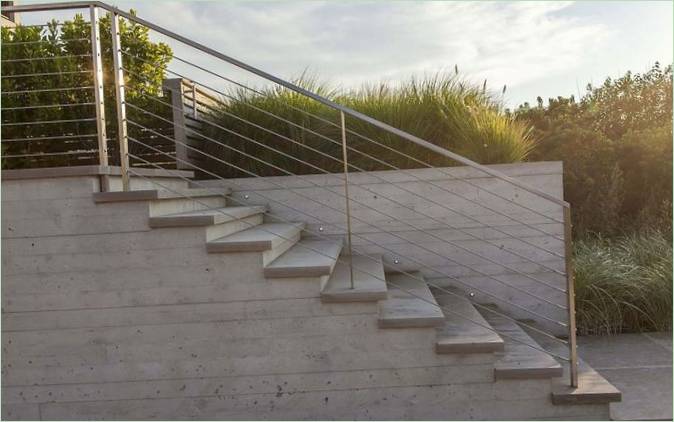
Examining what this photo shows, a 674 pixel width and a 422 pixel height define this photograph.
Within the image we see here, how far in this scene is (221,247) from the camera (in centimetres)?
316

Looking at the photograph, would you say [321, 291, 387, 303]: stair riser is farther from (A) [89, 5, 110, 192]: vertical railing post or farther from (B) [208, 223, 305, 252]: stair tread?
(A) [89, 5, 110, 192]: vertical railing post

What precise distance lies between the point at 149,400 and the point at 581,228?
431cm

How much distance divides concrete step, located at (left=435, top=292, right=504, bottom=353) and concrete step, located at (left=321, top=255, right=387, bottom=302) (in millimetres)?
397

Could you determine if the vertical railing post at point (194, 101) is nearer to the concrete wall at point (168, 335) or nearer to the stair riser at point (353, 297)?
the concrete wall at point (168, 335)

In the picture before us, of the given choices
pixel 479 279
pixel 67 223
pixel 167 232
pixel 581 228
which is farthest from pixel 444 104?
pixel 67 223

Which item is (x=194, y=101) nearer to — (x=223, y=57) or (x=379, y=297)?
(x=223, y=57)

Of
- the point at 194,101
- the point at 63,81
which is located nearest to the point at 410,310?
the point at 63,81

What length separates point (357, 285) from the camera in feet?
10.8

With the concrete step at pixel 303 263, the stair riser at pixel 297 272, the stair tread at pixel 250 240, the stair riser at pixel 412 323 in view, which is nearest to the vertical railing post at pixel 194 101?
the stair tread at pixel 250 240

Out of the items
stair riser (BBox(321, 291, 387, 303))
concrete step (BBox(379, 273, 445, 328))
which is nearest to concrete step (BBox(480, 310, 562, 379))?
concrete step (BBox(379, 273, 445, 328))

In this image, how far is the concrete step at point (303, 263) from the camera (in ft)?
10.3

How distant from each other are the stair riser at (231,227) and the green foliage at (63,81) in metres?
1.02

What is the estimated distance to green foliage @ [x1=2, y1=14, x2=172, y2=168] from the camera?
4.09m

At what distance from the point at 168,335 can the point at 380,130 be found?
8.49 feet
